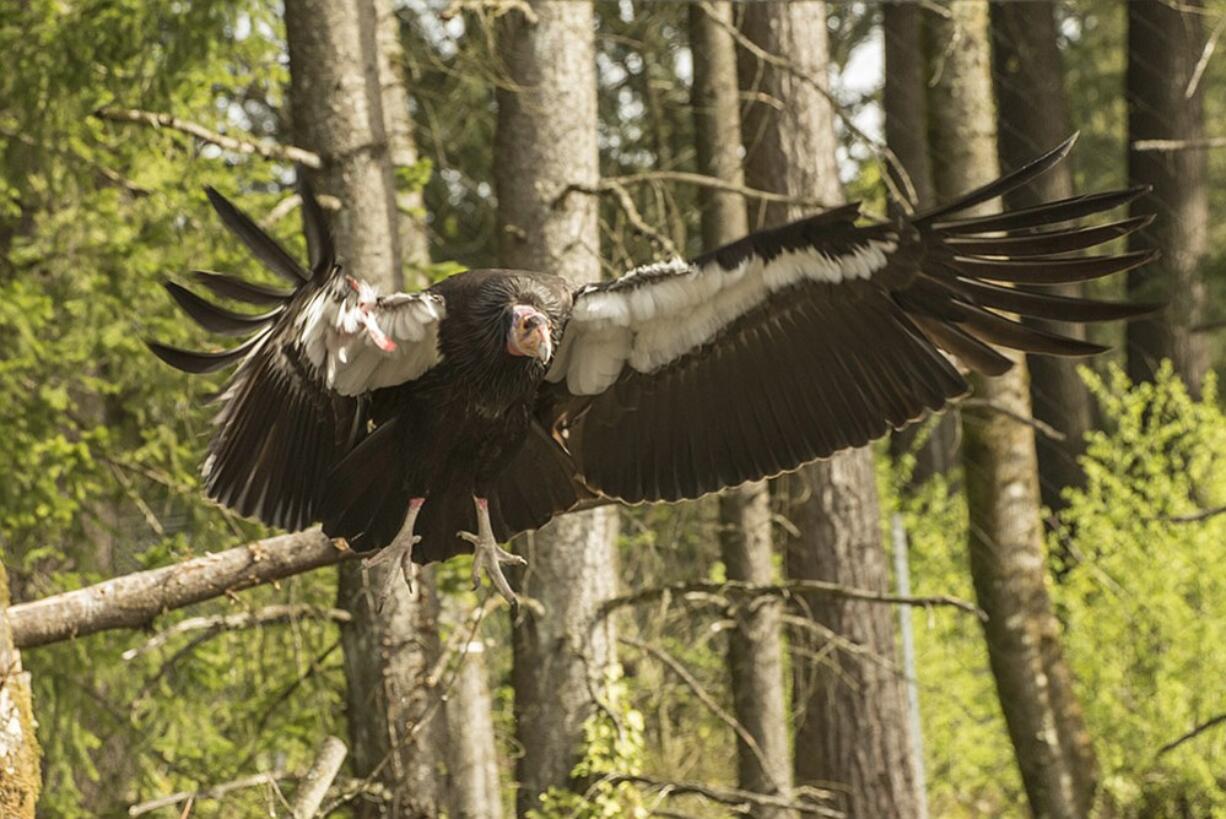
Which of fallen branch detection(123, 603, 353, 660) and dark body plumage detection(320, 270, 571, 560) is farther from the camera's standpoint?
fallen branch detection(123, 603, 353, 660)

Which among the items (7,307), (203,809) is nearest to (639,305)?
(7,307)

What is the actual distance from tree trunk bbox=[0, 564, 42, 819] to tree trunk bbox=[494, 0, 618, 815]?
113 inches

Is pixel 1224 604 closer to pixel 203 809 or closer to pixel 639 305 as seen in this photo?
pixel 203 809

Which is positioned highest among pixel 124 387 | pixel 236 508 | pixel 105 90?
pixel 105 90

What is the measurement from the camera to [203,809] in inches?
364

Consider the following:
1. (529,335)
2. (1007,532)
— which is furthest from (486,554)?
(1007,532)

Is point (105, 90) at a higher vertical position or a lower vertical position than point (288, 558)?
higher

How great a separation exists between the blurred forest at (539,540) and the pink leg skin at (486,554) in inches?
23.2

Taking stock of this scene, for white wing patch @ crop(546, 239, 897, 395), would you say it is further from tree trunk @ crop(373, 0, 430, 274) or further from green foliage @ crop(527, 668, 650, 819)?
tree trunk @ crop(373, 0, 430, 274)

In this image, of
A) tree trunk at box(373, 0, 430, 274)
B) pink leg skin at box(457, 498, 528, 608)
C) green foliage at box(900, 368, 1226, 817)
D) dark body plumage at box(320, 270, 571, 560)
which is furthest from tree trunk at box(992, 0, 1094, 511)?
dark body plumage at box(320, 270, 571, 560)

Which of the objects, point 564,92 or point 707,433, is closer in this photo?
point 707,433

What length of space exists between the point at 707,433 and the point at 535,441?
0.58 metres

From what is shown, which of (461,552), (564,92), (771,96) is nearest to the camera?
(461,552)

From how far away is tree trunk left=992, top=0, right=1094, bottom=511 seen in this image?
50.6ft
